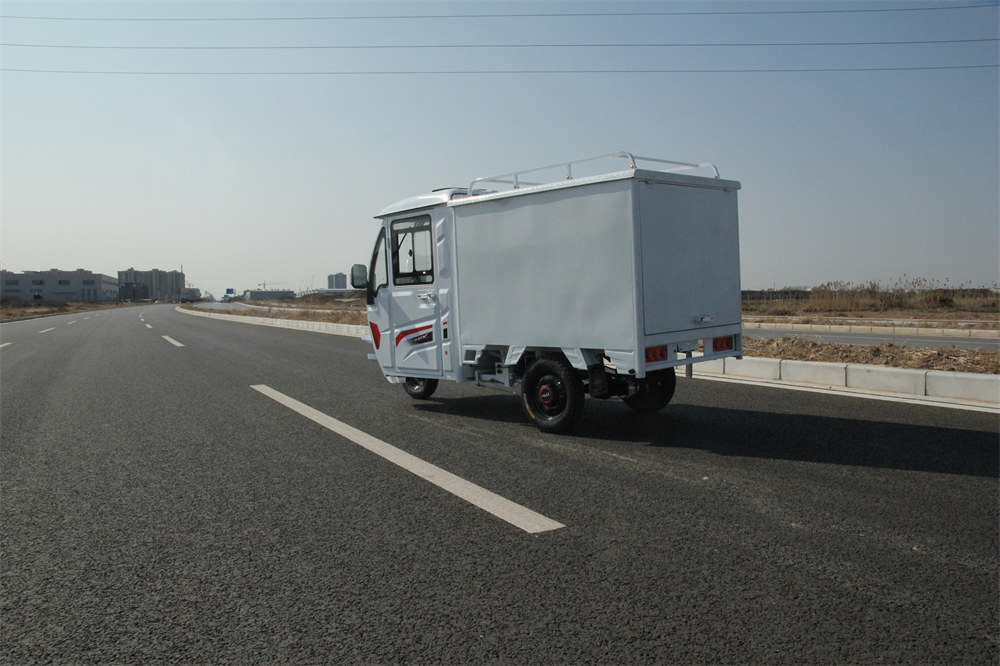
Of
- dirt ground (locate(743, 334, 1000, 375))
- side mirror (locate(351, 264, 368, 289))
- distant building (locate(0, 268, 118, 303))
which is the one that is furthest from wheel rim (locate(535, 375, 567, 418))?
distant building (locate(0, 268, 118, 303))

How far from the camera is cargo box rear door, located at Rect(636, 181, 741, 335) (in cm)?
612

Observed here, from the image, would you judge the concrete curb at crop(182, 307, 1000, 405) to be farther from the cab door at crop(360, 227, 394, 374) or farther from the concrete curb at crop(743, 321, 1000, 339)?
the concrete curb at crop(743, 321, 1000, 339)

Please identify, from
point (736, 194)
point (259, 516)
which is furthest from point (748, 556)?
point (736, 194)

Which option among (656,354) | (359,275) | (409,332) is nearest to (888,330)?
(656,354)

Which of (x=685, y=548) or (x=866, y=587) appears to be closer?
(x=866, y=587)

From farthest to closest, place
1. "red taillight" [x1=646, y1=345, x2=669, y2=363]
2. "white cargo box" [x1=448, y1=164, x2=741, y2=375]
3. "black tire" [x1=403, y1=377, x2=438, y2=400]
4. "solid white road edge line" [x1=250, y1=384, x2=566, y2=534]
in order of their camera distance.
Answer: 1. "black tire" [x1=403, y1=377, x2=438, y2=400]
2. "red taillight" [x1=646, y1=345, x2=669, y2=363]
3. "white cargo box" [x1=448, y1=164, x2=741, y2=375]
4. "solid white road edge line" [x1=250, y1=384, x2=566, y2=534]

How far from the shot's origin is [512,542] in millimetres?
3727

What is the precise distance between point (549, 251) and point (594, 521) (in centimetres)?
325

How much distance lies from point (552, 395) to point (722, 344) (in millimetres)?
1971

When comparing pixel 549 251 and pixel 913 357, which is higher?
pixel 549 251

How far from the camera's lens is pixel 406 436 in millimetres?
6648

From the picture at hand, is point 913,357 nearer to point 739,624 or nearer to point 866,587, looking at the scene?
point 866,587

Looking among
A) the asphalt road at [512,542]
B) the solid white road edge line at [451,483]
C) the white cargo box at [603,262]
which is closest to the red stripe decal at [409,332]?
the white cargo box at [603,262]

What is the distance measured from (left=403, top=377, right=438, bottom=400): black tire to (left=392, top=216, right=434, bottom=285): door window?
1.44 meters
